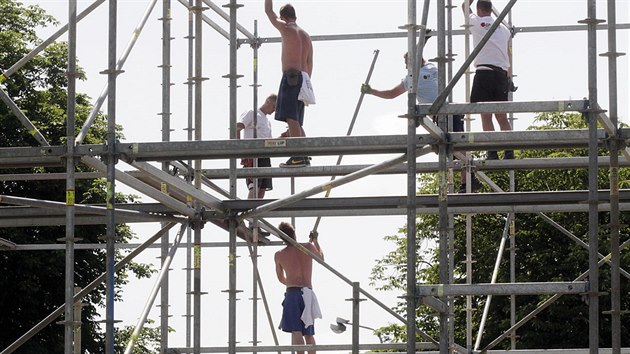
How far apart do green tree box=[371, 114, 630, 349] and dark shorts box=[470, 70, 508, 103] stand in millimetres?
15958

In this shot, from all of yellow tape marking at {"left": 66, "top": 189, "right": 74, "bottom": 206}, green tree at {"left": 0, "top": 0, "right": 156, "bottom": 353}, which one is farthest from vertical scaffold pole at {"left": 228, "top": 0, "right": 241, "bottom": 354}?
green tree at {"left": 0, "top": 0, "right": 156, "bottom": 353}

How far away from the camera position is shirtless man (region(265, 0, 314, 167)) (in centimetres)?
1653

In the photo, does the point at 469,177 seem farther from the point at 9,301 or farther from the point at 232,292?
the point at 9,301

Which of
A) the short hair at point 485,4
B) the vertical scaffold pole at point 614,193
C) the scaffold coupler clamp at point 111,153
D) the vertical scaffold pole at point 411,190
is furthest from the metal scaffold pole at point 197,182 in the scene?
the vertical scaffold pole at point 614,193

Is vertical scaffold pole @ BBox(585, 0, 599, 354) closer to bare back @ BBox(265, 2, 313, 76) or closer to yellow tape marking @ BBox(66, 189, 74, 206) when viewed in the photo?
yellow tape marking @ BBox(66, 189, 74, 206)

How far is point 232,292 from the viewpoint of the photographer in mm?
14734

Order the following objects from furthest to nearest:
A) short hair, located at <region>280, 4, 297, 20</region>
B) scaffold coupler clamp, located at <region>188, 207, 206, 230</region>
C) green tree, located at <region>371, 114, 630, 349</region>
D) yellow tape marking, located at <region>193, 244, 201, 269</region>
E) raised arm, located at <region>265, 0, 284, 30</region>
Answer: green tree, located at <region>371, 114, 630, 349</region>, short hair, located at <region>280, 4, 297, 20</region>, raised arm, located at <region>265, 0, 284, 30</region>, scaffold coupler clamp, located at <region>188, 207, 206, 230</region>, yellow tape marking, located at <region>193, 244, 201, 269</region>

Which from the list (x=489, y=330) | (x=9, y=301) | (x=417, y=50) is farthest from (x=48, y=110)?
(x=417, y=50)

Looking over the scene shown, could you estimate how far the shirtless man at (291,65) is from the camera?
651 inches

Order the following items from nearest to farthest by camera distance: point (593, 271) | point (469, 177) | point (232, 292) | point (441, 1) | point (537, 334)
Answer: point (593, 271), point (441, 1), point (232, 292), point (469, 177), point (537, 334)

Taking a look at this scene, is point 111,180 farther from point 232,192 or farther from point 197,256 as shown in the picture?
point 232,192

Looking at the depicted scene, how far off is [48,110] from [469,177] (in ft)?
53.3

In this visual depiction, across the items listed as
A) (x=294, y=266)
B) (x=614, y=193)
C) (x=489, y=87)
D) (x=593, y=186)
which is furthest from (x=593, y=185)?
(x=294, y=266)

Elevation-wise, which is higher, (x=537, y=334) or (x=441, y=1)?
(x=441, y=1)
